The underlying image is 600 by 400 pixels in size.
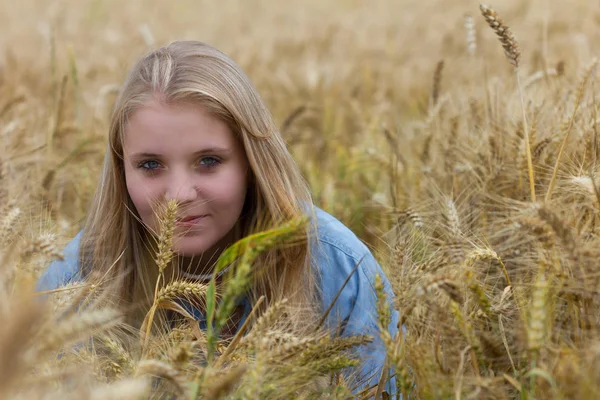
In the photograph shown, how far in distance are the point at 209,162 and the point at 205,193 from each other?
81 mm

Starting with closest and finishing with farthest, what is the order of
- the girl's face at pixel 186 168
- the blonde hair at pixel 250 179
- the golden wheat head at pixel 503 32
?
the golden wheat head at pixel 503 32 < the girl's face at pixel 186 168 < the blonde hair at pixel 250 179

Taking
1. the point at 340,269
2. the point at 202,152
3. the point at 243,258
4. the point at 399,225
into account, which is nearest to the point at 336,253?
the point at 340,269

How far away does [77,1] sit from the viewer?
7.94 m

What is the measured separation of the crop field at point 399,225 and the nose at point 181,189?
0.84 feet

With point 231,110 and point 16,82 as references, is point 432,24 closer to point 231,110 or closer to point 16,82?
point 16,82

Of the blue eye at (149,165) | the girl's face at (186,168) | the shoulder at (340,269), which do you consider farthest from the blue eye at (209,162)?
the shoulder at (340,269)

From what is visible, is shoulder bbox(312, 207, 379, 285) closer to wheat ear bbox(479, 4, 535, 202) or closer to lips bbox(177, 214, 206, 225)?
lips bbox(177, 214, 206, 225)

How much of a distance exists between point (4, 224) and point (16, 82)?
2.37m

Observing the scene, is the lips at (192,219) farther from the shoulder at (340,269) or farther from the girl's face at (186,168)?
the shoulder at (340,269)

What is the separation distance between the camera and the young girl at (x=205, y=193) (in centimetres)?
A: 169

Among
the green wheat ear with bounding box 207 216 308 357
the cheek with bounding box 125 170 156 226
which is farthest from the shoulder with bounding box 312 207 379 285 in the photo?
the green wheat ear with bounding box 207 216 308 357

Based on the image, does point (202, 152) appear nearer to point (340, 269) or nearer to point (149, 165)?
point (149, 165)

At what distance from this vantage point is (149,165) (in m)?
1.72

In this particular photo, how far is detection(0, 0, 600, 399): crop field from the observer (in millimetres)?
1071
